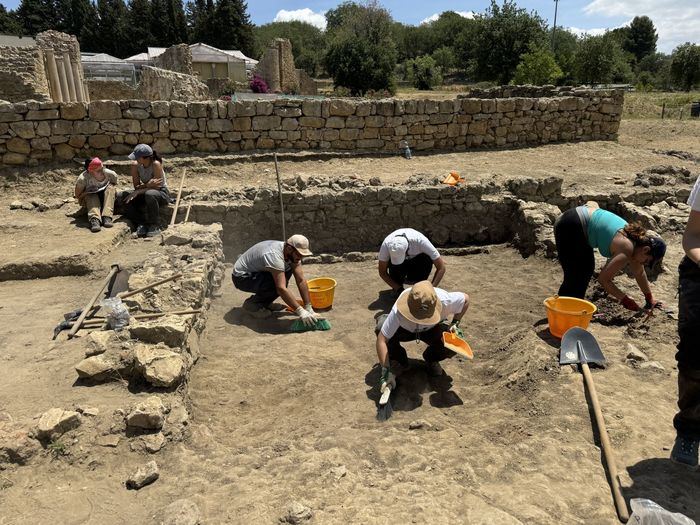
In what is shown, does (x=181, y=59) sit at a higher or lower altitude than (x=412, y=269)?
higher

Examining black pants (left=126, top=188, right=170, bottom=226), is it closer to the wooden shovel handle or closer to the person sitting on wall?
the person sitting on wall

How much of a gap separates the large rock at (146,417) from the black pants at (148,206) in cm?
494

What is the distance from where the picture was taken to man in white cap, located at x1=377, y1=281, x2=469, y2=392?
3984mm

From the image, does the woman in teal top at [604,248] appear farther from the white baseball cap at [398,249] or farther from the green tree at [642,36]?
the green tree at [642,36]

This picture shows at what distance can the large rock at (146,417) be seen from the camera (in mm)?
3336

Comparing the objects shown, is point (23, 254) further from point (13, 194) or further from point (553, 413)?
point (553, 413)

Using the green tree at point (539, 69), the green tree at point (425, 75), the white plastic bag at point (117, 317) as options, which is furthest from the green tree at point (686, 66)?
the white plastic bag at point (117, 317)

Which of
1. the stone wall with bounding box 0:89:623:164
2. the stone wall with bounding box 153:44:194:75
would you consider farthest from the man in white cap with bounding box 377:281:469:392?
the stone wall with bounding box 153:44:194:75

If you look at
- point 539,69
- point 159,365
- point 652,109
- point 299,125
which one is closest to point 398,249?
point 159,365

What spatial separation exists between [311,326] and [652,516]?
3.67 metres

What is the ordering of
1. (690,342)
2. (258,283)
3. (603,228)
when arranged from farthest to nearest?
1. (258,283)
2. (603,228)
3. (690,342)

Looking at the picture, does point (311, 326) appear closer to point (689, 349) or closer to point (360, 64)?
point (689, 349)

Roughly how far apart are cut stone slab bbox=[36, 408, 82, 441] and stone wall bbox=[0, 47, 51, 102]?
12.8 meters

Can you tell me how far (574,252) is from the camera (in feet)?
17.1
